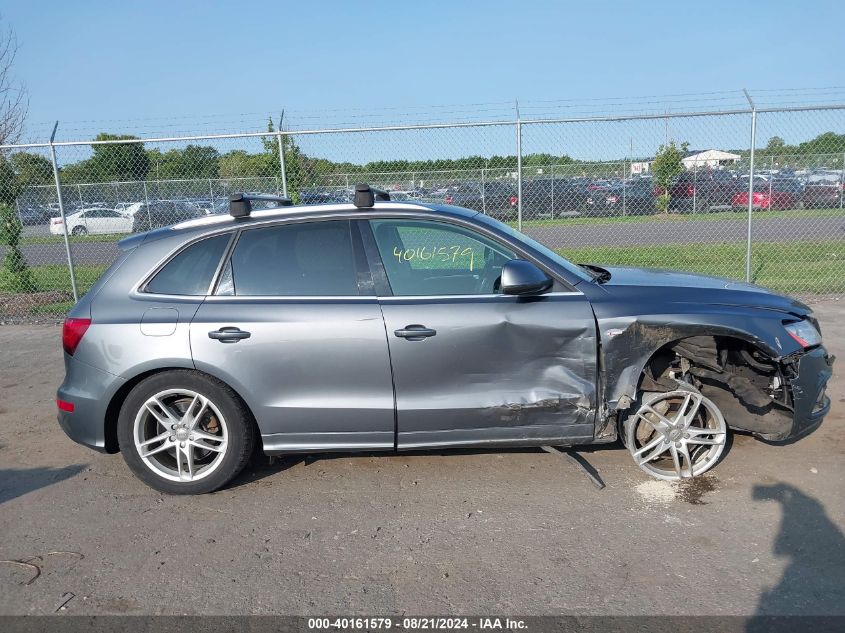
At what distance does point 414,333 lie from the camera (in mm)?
3844

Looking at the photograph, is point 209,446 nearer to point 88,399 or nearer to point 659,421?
point 88,399

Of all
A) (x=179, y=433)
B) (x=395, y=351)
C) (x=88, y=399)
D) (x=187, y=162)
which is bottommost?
(x=179, y=433)

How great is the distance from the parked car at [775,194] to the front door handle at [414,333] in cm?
1019

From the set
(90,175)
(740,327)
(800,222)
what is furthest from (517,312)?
(800,222)

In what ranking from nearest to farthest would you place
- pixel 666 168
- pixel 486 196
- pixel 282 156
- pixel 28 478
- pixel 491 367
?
pixel 491 367, pixel 28 478, pixel 282 156, pixel 486 196, pixel 666 168

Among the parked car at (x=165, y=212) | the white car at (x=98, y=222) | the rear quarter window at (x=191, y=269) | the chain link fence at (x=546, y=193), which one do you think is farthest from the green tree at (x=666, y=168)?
the white car at (x=98, y=222)

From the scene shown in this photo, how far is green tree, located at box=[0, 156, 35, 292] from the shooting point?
10711 mm

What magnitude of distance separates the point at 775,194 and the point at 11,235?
14107 millimetres

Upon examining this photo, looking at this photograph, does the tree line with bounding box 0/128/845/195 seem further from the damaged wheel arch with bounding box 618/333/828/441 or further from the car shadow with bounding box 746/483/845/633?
the car shadow with bounding box 746/483/845/633

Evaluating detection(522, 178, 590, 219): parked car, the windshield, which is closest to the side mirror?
the windshield

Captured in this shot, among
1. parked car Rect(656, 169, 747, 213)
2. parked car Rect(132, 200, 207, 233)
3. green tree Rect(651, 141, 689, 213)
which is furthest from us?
parked car Rect(132, 200, 207, 233)

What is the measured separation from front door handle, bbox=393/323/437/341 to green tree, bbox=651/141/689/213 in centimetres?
735

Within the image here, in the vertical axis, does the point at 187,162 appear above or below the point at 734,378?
above

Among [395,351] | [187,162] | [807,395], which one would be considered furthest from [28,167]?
[807,395]
